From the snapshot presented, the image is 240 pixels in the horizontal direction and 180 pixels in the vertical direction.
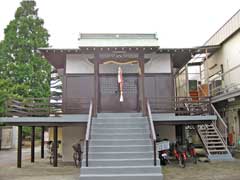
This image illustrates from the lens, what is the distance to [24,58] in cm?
2106

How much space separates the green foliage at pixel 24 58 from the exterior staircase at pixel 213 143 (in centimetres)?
1241

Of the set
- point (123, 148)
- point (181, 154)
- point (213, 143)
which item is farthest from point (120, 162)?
point (213, 143)

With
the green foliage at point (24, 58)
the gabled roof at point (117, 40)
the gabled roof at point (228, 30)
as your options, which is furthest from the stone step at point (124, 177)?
the green foliage at point (24, 58)

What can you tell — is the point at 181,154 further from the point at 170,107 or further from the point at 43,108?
the point at 43,108

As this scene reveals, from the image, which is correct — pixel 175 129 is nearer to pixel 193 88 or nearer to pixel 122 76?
pixel 122 76

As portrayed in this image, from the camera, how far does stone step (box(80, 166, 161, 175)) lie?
306 inches

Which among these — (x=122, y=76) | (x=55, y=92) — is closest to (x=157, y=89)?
(x=122, y=76)

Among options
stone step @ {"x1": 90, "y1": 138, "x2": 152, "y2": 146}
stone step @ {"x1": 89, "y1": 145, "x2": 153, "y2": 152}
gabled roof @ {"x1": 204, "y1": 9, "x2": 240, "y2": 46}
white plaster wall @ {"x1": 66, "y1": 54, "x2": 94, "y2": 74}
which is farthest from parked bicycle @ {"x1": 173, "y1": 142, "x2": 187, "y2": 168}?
gabled roof @ {"x1": 204, "y1": 9, "x2": 240, "y2": 46}

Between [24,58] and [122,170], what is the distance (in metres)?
15.6

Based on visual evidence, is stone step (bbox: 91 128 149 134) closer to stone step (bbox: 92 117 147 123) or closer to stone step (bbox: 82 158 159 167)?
stone step (bbox: 92 117 147 123)

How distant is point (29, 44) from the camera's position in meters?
21.1

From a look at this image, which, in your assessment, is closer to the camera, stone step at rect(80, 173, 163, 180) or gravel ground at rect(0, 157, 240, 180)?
stone step at rect(80, 173, 163, 180)

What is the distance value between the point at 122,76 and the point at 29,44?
11.4m

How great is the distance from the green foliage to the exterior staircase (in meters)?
12.4
